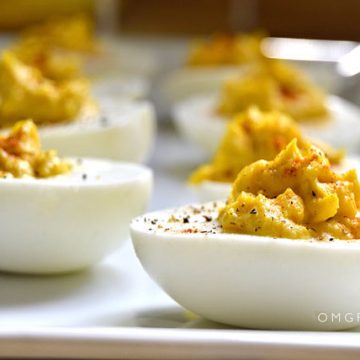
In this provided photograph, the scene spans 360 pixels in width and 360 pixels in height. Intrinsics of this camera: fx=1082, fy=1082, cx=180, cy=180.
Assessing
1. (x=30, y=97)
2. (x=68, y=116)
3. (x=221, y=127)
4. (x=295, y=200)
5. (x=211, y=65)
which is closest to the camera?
(x=295, y=200)

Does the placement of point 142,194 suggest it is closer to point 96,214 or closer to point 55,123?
point 96,214

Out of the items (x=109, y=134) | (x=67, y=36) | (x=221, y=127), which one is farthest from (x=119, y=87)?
(x=67, y=36)

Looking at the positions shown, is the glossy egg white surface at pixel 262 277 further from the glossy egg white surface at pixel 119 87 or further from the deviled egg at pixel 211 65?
the deviled egg at pixel 211 65

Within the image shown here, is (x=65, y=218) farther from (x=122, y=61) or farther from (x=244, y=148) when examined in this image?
(x=122, y=61)

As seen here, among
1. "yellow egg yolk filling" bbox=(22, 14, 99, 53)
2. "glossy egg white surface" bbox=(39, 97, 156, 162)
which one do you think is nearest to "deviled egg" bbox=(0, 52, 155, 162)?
"glossy egg white surface" bbox=(39, 97, 156, 162)

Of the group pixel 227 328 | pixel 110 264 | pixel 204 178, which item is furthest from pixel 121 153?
pixel 227 328

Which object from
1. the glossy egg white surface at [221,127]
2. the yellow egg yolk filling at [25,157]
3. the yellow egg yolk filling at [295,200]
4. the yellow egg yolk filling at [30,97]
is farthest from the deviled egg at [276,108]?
the yellow egg yolk filling at [295,200]
